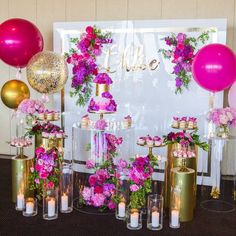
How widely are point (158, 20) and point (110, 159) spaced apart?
2.17m

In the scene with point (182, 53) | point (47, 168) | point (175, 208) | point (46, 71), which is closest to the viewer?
point (175, 208)

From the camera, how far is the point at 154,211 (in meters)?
3.47

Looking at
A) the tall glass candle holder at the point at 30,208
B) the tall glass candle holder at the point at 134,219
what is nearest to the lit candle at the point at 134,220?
the tall glass candle holder at the point at 134,219

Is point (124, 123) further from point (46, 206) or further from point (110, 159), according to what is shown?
point (46, 206)

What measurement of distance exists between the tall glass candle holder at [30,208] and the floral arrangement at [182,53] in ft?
7.65

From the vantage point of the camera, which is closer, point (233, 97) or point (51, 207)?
point (51, 207)

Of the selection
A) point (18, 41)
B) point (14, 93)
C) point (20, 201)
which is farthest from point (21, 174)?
point (18, 41)

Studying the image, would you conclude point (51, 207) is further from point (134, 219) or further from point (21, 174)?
point (134, 219)

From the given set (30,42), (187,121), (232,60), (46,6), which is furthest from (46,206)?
(46,6)

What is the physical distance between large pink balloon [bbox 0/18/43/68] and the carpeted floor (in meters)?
1.71

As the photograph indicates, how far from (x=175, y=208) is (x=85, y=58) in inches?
106

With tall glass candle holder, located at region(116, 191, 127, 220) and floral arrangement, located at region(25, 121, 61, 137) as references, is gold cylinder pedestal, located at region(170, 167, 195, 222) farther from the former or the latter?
floral arrangement, located at region(25, 121, 61, 137)

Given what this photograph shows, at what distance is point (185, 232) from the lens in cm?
344

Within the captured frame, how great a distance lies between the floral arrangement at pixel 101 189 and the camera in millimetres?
3836
